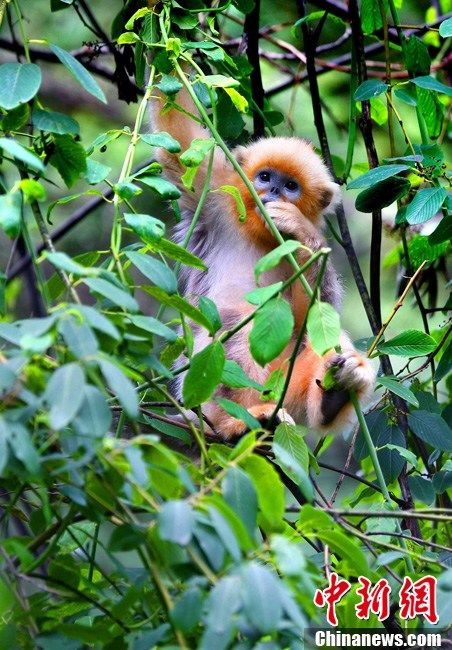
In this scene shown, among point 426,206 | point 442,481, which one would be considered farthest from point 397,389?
point 426,206

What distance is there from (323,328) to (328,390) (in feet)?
4.43

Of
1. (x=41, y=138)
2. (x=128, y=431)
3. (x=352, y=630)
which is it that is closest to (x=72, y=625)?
(x=352, y=630)

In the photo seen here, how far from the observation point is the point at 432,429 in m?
3.11

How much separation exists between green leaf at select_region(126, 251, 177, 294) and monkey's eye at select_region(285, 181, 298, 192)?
6.96 ft

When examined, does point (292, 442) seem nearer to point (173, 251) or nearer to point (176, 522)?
point (173, 251)

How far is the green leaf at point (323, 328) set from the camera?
2070 mm

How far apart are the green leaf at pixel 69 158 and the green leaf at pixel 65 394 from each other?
0.95 meters

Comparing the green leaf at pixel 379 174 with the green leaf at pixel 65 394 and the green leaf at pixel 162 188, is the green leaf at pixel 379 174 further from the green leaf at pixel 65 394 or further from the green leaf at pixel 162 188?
the green leaf at pixel 65 394

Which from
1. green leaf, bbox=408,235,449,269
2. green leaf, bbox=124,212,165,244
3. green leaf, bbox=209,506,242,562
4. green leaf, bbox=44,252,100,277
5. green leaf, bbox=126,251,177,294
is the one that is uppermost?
green leaf, bbox=44,252,100,277

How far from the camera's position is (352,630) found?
2355mm

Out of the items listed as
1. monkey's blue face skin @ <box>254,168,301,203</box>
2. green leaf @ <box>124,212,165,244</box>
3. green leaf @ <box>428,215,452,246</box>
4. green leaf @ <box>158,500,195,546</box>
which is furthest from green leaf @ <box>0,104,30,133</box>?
monkey's blue face skin @ <box>254,168,301,203</box>

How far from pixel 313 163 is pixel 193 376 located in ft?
7.59

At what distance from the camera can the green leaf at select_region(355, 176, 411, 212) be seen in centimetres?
314

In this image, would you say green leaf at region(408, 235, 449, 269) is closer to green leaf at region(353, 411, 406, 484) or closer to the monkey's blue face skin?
green leaf at region(353, 411, 406, 484)
